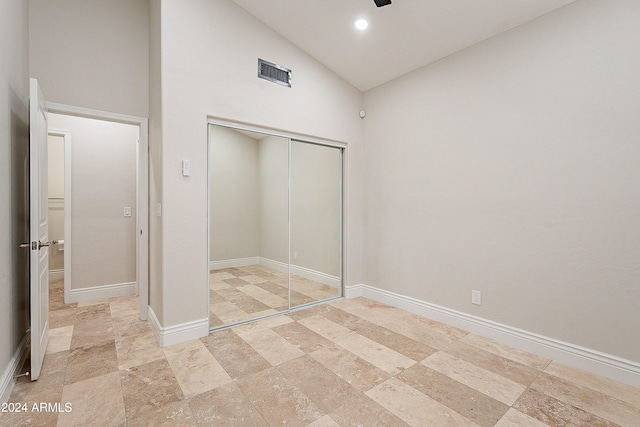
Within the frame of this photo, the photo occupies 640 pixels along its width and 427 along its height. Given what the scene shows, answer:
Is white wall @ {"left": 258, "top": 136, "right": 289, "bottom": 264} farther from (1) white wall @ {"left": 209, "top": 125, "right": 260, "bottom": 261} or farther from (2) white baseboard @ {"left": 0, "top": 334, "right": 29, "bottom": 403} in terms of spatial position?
(2) white baseboard @ {"left": 0, "top": 334, "right": 29, "bottom": 403}

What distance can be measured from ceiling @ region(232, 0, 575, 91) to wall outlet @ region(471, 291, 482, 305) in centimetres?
249

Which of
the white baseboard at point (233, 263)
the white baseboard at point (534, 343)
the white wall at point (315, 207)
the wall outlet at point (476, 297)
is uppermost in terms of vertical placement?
the white wall at point (315, 207)

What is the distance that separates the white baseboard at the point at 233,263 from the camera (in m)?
3.10

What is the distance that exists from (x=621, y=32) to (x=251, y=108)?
10.1 ft

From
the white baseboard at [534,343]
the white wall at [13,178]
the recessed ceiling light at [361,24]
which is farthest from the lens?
the recessed ceiling light at [361,24]

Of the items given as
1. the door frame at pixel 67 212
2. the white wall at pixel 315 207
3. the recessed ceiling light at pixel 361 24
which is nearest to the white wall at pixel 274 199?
the white wall at pixel 315 207

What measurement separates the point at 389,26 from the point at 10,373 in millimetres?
4140

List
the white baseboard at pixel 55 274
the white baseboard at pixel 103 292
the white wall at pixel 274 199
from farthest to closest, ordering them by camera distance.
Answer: the white baseboard at pixel 55 274 < the white baseboard at pixel 103 292 < the white wall at pixel 274 199

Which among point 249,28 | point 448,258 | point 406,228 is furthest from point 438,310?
point 249,28

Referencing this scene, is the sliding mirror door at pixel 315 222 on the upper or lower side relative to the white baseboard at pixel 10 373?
upper

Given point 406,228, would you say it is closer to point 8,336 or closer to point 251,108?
point 251,108

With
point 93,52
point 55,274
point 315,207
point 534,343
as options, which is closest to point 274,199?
point 315,207

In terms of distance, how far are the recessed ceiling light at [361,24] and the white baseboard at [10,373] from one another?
3919mm

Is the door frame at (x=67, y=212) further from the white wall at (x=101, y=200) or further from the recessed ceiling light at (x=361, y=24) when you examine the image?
the recessed ceiling light at (x=361, y=24)
